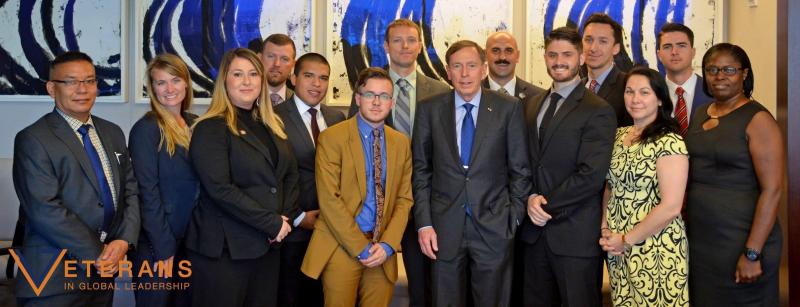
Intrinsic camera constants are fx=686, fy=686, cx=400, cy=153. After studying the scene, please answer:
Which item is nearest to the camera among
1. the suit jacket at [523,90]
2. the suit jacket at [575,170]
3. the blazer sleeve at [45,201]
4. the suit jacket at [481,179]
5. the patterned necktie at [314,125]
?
the blazer sleeve at [45,201]

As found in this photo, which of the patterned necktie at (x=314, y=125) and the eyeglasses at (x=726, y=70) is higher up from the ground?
the eyeglasses at (x=726, y=70)

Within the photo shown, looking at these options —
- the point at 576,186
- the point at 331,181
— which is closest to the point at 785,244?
the point at 576,186

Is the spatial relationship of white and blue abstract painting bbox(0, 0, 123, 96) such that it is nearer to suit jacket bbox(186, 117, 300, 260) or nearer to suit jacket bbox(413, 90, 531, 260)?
suit jacket bbox(186, 117, 300, 260)

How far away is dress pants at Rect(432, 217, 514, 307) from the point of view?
365cm

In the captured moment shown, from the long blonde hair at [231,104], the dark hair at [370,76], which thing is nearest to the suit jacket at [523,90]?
the dark hair at [370,76]

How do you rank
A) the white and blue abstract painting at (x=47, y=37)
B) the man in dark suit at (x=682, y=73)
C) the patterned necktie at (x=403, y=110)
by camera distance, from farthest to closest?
the white and blue abstract painting at (x=47, y=37) < the man in dark suit at (x=682, y=73) < the patterned necktie at (x=403, y=110)

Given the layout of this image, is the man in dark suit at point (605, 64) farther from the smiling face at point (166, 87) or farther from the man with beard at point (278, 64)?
the smiling face at point (166, 87)

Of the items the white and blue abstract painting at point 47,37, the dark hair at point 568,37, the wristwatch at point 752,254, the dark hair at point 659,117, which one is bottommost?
the wristwatch at point 752,254

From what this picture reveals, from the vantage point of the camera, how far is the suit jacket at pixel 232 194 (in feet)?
11.0

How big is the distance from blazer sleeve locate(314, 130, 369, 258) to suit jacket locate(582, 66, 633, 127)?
148 cm

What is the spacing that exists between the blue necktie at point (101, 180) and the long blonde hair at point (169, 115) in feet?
1.05

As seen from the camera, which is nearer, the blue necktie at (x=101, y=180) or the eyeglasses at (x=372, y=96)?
the blue necktie at (x=101, y=180)

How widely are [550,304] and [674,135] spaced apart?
3.71 feet

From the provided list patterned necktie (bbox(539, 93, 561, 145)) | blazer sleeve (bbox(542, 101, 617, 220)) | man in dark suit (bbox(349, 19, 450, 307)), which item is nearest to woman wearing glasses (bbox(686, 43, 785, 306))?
blazer sleeve (bbox(542, 101, 617, 220))
